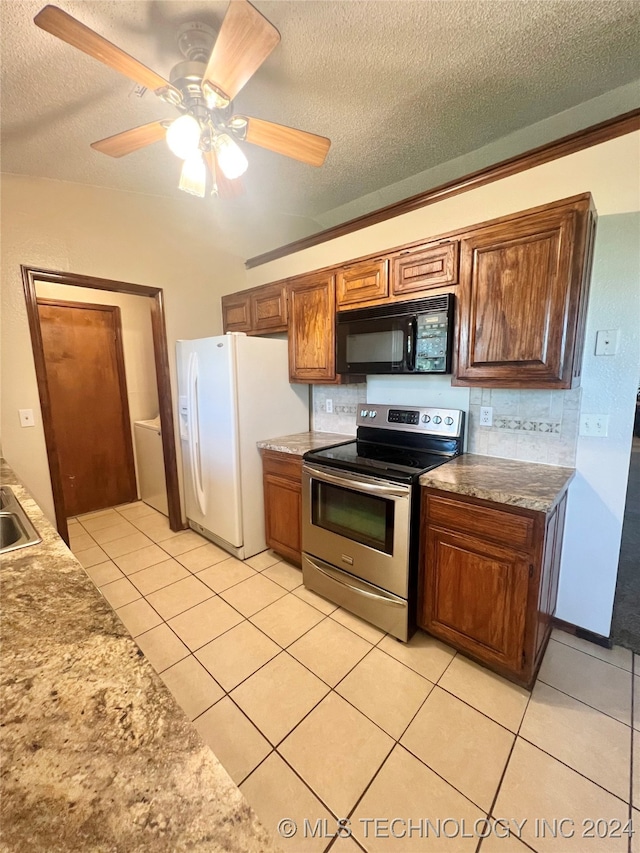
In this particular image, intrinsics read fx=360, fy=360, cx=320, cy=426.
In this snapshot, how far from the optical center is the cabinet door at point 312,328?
246 cm

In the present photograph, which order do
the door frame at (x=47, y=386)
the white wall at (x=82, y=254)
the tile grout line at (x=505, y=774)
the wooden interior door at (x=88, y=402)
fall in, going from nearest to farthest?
1. the tile grout line at (x=505, y=774)
2. the white wall at (x=82, y=254)
3. the door frame at (x=47, y=386)
4. the wooden interior door at (x=88, y=402)

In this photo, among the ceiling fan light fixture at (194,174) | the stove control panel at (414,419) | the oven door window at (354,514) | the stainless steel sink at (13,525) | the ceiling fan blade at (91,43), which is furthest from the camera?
the stove control panel at (414,419)

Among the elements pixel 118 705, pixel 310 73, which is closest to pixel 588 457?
pixel 118 705

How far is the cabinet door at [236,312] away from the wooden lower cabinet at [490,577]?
214 centimetres

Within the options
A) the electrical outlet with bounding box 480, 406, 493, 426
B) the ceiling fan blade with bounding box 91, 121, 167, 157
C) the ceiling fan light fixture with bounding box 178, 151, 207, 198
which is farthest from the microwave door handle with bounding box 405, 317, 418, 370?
the ceiling fan blade with bounding box 91, 121, 167, 157

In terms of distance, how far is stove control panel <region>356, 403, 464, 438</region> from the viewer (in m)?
2.12

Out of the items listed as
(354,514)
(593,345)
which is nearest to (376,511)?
(354,514)

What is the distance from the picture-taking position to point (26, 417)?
2.44 m

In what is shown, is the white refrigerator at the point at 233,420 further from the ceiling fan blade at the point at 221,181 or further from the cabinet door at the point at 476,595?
the cabinet door at the point at 476,595

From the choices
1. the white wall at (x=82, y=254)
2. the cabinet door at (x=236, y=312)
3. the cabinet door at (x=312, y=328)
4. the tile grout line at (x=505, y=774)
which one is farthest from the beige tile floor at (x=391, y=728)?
the cabinet door at (x=236, y=312)

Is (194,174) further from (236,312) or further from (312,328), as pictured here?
(236,312)

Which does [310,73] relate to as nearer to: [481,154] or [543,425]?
[481,154]

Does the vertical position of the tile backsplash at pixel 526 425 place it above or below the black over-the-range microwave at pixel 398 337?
below

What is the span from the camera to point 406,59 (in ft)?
5.16
